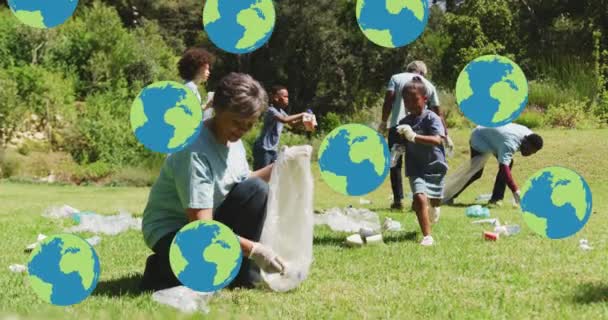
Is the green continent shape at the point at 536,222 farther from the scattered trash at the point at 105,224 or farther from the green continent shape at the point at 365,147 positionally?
→ the scattered trash at the point at 105,224

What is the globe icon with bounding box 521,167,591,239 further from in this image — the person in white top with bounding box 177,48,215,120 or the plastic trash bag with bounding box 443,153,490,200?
the plastic trash bag with bounding box 443,153,490,200

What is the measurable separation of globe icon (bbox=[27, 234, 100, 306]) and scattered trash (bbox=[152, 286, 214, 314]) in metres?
0.30

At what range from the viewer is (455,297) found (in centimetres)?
295

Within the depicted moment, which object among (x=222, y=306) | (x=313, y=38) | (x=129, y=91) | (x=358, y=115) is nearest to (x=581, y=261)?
(x=222, y=306)

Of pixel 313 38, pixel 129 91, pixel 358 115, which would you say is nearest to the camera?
pixel 358 115

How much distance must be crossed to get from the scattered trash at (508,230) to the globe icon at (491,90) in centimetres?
211

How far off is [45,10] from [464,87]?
1.66 meters

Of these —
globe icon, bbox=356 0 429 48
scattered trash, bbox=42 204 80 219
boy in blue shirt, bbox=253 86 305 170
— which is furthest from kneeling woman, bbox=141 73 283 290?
scattered trash, bbox=42 204 80 219

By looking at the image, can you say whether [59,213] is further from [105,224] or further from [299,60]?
[299,60]

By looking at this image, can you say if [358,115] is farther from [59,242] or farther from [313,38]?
[59,242]

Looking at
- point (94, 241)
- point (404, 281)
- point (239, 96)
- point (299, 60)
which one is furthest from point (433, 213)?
point (299, 60)

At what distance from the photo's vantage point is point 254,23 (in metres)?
2.78

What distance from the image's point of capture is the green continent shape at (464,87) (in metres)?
2.67

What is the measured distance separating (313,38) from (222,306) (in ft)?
63.7
